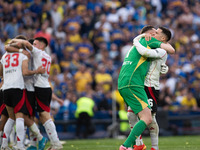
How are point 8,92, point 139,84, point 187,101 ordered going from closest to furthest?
point 139,84 < point 8,92 < point 187,101

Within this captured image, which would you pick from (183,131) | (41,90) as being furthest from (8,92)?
(183,131)

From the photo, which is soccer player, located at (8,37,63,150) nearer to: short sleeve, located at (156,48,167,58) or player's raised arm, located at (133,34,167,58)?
player's raised arm, located at (133,34,167,58)

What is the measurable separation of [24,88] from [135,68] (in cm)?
242

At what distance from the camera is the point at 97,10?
70.1 feet

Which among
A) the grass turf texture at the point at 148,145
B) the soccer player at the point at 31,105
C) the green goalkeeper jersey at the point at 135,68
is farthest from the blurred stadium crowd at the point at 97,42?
the green goalkeeper jersey at the point at 135,68

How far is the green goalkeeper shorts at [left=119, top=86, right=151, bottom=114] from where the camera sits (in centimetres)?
775

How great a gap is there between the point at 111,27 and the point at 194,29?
5114mm

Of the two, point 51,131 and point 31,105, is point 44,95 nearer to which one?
point 31,105

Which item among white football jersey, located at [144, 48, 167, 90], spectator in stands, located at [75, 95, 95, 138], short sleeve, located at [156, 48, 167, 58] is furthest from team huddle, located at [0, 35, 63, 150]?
spectator in stands, located at [75, 95, 95, 138]

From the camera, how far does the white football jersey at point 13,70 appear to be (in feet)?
28.8

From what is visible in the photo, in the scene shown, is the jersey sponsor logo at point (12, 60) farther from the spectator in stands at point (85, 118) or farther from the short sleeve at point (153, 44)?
the spectator in stands at point (85, 118)

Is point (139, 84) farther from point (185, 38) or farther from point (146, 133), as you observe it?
point (185, 38)

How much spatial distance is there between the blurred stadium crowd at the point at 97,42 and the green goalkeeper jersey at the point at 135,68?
27.7 feet

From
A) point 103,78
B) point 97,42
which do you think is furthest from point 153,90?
point 97,42
